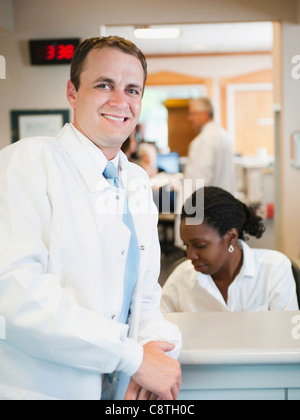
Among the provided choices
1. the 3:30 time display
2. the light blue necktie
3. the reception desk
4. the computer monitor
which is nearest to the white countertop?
the reception desk

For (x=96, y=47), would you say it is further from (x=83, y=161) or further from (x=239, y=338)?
(x=239, y=338)

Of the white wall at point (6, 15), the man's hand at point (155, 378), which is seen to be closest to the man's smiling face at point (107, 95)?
the man's hand at point (155, 378)

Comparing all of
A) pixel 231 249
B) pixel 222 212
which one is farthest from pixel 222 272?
pixel 222 212

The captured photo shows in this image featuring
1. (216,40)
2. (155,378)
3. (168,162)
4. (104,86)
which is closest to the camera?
(155,378)

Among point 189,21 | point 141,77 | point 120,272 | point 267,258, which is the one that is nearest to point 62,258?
point 120,272

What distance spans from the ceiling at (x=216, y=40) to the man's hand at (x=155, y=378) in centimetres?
511

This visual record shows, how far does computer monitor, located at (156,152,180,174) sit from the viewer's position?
5.78 meters

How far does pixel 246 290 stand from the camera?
165 cm

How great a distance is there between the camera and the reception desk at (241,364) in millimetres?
962

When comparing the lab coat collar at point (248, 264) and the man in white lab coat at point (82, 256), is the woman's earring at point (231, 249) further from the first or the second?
the man in white lab coat at point (82, 256)

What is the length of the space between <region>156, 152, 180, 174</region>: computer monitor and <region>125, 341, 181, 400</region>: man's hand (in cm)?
492

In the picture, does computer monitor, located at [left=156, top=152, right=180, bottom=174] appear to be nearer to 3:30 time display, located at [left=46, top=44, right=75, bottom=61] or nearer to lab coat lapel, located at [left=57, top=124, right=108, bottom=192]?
3:30 time display, located at [left=46, top=44, right=75, bottom=61]

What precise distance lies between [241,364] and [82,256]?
404 millimetres
